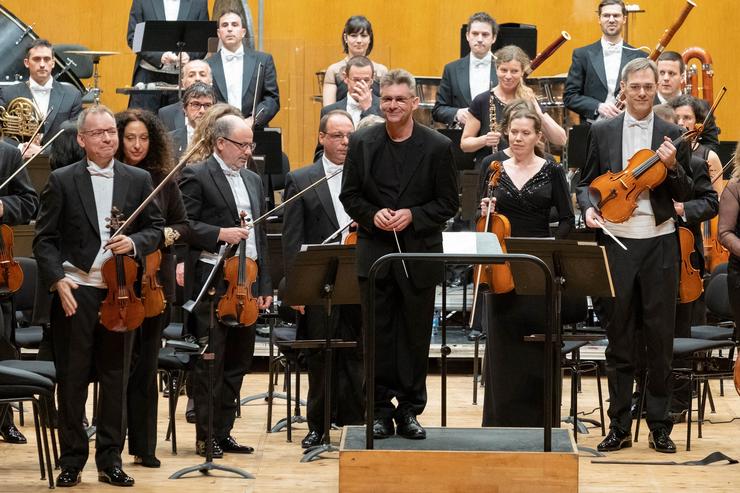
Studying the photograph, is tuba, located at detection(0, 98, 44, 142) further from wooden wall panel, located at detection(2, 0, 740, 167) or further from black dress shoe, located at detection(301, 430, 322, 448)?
wooden wall panel, located at detection(2, 0, 740, 167)

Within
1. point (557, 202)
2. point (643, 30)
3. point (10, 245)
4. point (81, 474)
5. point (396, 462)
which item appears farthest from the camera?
point (643, 30)

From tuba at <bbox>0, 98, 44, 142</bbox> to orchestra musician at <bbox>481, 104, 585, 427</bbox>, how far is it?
2.87 meters

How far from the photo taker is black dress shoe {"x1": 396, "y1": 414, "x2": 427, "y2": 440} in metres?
4.50

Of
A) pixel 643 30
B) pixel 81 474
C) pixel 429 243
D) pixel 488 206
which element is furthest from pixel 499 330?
pixel 643 30

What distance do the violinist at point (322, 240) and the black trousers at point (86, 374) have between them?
1049mm

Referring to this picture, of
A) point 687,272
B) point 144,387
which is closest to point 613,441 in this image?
point 687,272

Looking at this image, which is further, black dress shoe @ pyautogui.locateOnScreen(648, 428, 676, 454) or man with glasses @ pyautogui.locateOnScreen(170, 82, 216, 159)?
man with glasses @ pyautogui.locateOnScreen(170, 82, 216, 159)

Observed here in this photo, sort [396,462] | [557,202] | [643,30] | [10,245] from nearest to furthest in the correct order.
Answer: [396,462] < [10,245] < [557,202] < [643,30]

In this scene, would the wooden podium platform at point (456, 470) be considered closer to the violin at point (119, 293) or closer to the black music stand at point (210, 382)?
the black music stand at point (210, 382)

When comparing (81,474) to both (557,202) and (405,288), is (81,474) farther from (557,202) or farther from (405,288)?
(557,202)

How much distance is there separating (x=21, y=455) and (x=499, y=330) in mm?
2083

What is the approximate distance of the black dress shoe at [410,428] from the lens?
4496 millimetres

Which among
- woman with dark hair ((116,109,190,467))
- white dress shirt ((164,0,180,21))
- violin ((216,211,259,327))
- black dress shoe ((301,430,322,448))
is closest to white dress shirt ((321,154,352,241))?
violin ((216,211,259,327))

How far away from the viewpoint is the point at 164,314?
5.33 m
